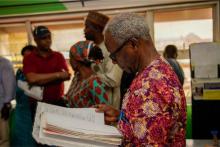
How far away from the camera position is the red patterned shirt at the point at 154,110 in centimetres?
81

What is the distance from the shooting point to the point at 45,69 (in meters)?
2.72

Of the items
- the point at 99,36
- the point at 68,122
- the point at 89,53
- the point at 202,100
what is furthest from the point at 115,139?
the point at 99,36

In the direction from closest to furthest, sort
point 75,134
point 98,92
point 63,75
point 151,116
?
1. point 151,116
2. point 75,134
3. point 98,92
4. point 63,75

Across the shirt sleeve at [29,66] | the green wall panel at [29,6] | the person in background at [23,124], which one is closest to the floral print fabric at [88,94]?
the shirt sleeve at [29,66]

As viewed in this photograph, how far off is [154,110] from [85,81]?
0.98 metres

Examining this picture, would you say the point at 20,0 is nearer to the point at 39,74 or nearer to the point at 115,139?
the point at 39,74

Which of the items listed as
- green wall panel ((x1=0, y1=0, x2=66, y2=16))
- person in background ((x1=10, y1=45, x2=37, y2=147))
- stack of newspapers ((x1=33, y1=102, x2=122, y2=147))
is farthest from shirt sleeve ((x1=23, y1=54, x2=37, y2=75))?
stack of newspapers ((x1=33, y1=102, x2=122, y2=147))

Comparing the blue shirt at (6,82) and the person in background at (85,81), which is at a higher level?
the person in background at (85,81)

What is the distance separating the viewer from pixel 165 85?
2.79 feet

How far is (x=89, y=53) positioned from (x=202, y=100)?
824 mm

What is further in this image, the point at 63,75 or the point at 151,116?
the point at 63,75

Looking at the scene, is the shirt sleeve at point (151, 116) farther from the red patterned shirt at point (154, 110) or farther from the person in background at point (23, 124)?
the person in background at point (23, 124)

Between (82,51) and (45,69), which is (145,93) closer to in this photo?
(82,51)

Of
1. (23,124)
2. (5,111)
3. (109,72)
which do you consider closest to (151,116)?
(109,72)
